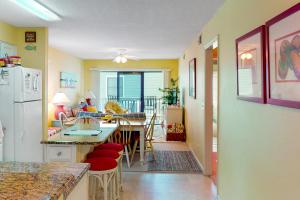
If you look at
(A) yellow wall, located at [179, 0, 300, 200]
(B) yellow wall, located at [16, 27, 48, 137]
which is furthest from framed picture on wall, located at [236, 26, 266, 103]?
(B) yellow wall, located at [16, 27, 48, 137]

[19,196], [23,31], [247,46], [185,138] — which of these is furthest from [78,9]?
[185,138]

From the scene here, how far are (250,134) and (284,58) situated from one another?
821 mm

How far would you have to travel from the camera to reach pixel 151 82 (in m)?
9.70

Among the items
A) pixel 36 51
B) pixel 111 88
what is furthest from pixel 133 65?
pixel 36 51

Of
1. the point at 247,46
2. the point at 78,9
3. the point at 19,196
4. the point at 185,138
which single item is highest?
the point at 78,9

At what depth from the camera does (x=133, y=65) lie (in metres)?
9.23

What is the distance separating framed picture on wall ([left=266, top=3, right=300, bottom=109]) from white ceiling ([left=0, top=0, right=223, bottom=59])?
1.43 metres

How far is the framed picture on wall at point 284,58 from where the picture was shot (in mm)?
1503

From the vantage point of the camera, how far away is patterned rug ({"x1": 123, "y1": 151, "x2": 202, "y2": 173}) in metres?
4.64

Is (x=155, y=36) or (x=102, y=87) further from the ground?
(x=155, y=36)

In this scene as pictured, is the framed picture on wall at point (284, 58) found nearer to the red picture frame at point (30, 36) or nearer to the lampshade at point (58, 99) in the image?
the red picture frame at point (30, 36)

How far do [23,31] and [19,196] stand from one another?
382cm

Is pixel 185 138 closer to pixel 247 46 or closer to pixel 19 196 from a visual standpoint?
pixel 247 46

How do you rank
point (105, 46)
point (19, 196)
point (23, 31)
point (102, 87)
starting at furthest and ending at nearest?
point (102, 87)
point (105, 46)
point (23, 31)
point (19, 196)
